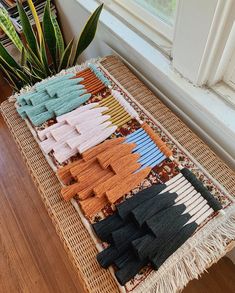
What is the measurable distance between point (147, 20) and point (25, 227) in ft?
3.52

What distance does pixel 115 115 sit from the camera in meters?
0.88

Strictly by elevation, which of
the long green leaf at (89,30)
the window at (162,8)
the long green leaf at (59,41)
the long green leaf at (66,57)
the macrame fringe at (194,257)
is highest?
the long green leaf at (59,41)

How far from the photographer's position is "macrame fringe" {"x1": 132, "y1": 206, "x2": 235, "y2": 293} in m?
0.62

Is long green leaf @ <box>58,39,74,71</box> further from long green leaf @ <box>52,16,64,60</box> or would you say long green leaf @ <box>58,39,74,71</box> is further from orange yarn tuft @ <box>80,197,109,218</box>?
orange yarn tuft @ <box>80,197,109,218</box>

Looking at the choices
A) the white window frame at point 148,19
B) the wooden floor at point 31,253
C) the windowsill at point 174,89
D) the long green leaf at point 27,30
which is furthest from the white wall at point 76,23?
the wooden floor at point 31,253

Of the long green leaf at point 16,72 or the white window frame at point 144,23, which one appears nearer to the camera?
the white window frame at point 144,23

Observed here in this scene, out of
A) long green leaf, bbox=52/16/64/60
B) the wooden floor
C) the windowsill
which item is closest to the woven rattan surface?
the windowsill

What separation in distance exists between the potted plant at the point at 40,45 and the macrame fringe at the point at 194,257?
865mm

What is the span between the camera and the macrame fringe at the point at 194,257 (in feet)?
2.04

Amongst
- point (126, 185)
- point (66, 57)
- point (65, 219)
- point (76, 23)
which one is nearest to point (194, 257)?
point (126, 185)

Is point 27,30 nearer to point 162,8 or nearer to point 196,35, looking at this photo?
point 162,8

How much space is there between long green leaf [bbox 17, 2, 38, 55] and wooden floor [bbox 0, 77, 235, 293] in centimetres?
65

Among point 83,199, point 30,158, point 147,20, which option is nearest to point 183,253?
point 83,199

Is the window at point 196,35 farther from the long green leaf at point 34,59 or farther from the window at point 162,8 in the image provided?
the long green leaf at point 34,59
